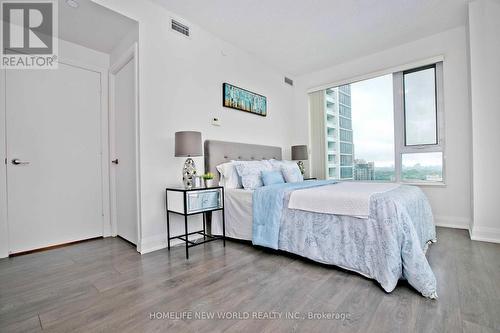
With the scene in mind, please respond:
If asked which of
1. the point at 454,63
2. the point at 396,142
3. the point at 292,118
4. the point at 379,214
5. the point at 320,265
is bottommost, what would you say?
the point at 320,265

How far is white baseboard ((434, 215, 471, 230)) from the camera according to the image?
132 inches

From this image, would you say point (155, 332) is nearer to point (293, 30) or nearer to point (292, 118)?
point (293, 30)

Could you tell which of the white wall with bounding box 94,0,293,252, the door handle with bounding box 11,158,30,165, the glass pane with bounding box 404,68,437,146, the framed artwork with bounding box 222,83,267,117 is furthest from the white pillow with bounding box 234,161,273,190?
the glass pane with bounding box 404,68,437,146

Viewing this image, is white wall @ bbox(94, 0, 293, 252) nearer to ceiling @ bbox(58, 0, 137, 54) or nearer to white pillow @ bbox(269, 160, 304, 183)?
ceiling @ bbox(58, 0, 137, 54)

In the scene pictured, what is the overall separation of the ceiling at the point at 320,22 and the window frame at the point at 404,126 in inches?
22.6

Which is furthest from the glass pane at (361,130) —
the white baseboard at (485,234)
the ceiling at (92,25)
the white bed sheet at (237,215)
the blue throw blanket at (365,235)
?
the ceiling at (92,25)

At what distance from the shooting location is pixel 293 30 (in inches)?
134

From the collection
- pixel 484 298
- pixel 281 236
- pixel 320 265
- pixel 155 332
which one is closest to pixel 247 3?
pixel 281 236

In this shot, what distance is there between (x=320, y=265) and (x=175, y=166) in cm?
198

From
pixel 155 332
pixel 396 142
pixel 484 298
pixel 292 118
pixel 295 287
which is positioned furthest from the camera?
pixel 292 118

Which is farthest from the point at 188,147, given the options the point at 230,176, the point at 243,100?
the point at 243,100

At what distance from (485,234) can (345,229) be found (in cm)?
216

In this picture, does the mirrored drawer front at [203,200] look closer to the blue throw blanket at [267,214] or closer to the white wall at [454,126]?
the blue throw blanket at [267,214]

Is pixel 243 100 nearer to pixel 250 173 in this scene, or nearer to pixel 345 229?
pixel 250 173
